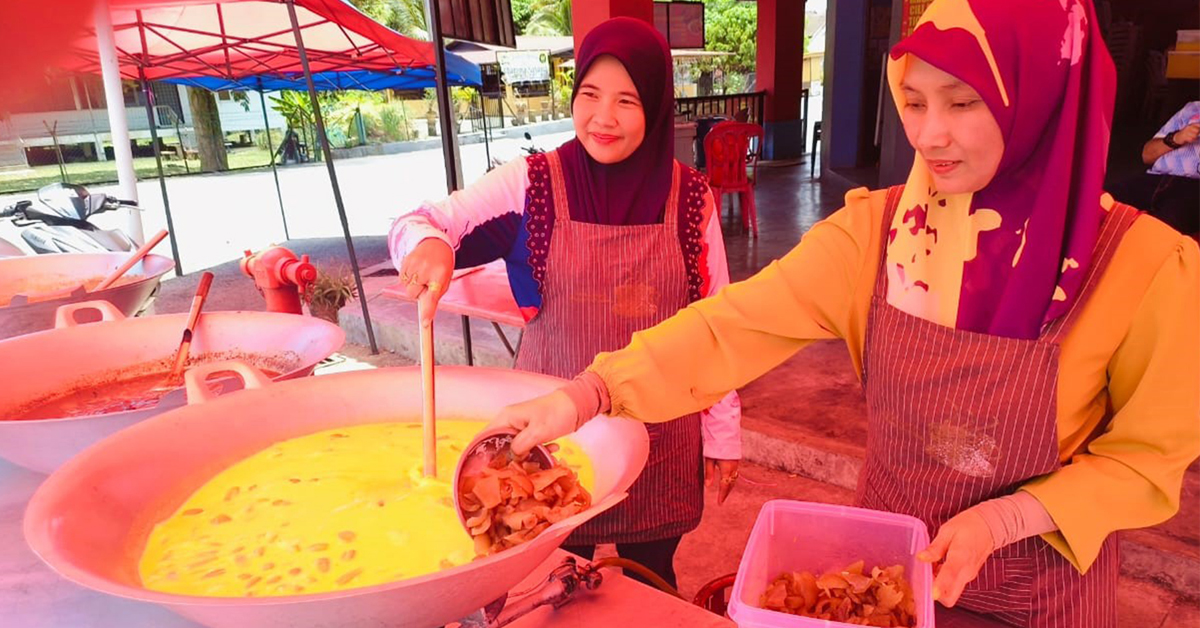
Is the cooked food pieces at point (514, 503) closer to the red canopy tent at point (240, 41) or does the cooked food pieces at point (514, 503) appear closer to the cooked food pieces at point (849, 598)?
the cooked food pieces at point (849, 598)

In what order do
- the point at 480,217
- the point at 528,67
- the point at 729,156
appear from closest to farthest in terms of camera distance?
the point at 480,217 → the point at 729,156 → the point at 528,67

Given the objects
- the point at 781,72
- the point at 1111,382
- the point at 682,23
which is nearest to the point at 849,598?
the point at 1111,382

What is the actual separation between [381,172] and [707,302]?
12965 mm

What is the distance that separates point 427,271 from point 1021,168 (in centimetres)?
90

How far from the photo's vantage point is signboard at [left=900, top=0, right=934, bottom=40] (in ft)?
12.8

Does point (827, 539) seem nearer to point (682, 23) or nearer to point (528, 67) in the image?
point (528, 67)

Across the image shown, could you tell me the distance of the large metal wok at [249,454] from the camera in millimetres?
598

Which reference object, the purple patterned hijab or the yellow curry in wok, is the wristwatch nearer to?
the purple patterned hijab

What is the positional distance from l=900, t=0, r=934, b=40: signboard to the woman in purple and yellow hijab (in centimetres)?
329

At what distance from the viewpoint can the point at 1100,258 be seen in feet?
3.27

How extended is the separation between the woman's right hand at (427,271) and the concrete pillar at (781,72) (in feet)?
37.2

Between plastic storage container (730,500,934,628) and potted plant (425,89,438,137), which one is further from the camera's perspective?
potted plant (425,89,438,137)

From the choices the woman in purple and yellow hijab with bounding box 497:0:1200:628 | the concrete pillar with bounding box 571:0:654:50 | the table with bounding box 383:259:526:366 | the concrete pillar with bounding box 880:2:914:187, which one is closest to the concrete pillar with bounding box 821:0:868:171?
the concrete pillar with bounding box 880:2:914:187

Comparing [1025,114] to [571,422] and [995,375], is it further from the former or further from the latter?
[571,422]
